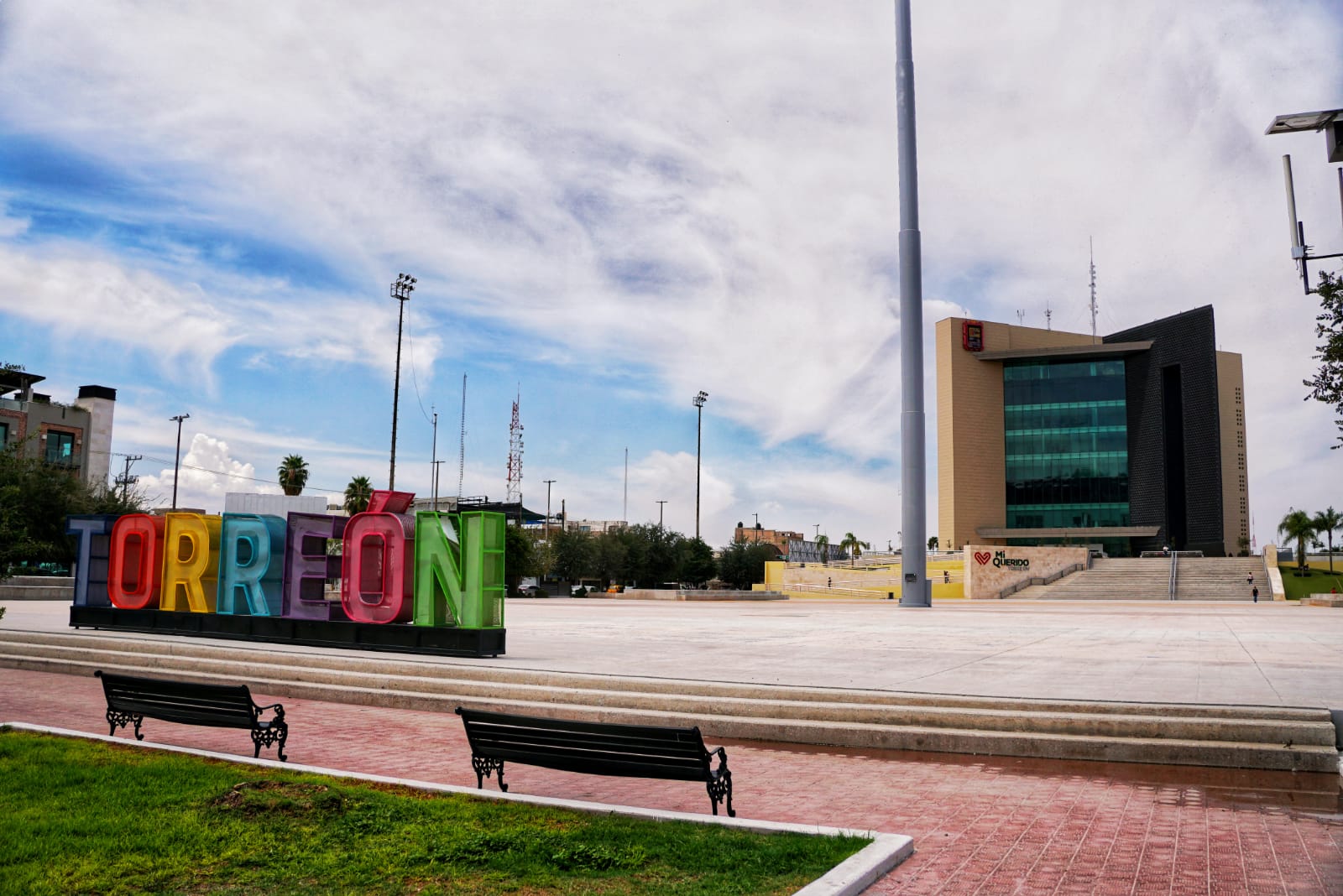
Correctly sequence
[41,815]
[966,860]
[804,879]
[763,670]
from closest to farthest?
[804,879], [966,860], [41,815], [763,670]

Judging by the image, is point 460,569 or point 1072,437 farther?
point 1072,437

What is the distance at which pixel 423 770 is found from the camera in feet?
30.6

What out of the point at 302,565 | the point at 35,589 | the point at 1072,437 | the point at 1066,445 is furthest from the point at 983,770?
the point at 1072,437

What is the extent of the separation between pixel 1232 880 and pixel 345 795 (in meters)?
6.19

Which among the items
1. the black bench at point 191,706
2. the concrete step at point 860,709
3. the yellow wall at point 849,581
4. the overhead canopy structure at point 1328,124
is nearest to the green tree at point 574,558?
the yellow wall at point 849,581

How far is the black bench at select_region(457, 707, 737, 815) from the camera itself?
23.9ft

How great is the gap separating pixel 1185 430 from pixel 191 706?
9890cm

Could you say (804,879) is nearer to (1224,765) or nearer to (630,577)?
(1224,765)

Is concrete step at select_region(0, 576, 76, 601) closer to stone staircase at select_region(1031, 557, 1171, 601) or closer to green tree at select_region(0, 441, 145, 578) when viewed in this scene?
green tree at select_region(0, 441, 145, 578)

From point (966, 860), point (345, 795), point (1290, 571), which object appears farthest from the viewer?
point (1290, 571)

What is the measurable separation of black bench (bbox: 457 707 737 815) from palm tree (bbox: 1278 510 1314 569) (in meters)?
108

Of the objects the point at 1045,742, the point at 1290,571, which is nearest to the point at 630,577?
the point at 1290,571

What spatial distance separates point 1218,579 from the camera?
198 ft

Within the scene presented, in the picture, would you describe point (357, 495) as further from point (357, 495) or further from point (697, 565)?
point (697, 565)
